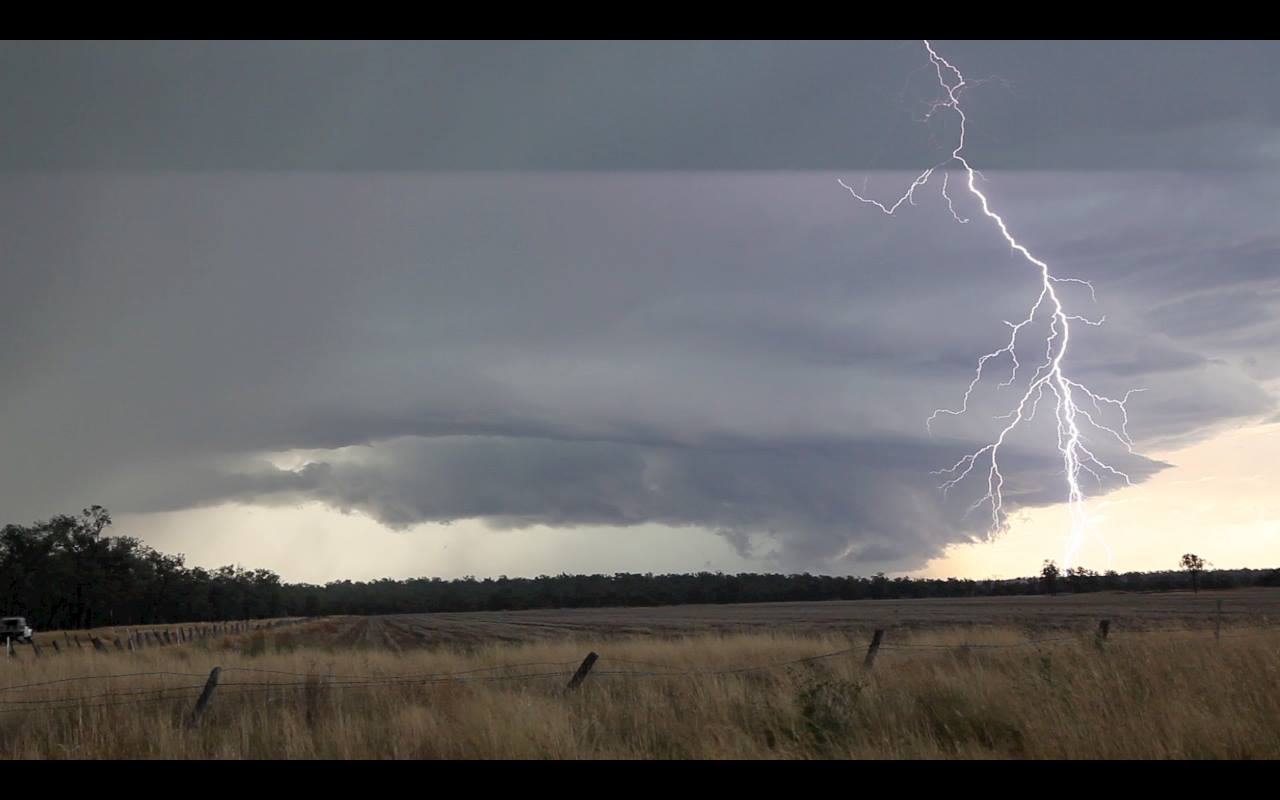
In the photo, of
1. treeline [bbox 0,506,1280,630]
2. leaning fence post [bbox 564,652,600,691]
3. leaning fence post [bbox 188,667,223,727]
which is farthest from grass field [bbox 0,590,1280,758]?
treeline [bbox 0,506,1280,630]

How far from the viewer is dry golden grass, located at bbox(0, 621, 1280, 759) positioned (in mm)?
9352

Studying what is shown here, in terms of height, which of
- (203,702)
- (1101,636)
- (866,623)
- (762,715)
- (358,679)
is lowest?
(866,623)

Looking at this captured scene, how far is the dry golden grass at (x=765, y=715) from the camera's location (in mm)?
9352

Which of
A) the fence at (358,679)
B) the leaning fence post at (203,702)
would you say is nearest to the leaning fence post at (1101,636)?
the fence at (358,679)

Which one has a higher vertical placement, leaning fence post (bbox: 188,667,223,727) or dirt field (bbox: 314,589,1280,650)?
leaning fence post (bbox: 188,667,223,727)

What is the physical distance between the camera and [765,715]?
36.4 feet

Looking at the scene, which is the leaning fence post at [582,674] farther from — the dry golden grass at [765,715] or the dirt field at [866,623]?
the dirt field at [866,623]

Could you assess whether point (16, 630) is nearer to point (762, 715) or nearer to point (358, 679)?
point (358, 679)

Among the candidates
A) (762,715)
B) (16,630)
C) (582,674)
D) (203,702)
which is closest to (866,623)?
(582,674)

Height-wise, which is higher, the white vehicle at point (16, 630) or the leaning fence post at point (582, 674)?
the leaning fence post at point (582, 674)

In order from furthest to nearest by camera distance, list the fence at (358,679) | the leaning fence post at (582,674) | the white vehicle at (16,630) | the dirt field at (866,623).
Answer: the white vehicle at (16,630), the dirt field at (866,623), the fence at (358,679), the leaning fence post at (582,674)

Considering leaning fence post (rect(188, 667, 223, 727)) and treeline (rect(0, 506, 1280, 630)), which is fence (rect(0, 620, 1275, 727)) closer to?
leaning fence post (rect(188, 667, 223, 727))

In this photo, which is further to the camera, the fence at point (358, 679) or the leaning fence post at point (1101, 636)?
the leaning fence post at point (1101, 636)
